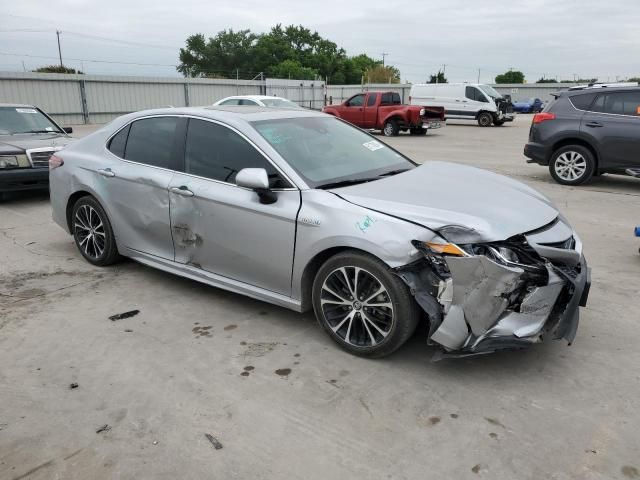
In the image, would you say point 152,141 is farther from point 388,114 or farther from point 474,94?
point 474,94

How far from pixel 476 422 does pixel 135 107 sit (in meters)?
29.1

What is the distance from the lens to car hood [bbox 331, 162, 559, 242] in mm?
3238

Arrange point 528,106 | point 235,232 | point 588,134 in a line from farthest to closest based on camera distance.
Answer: point 528,106 → point 588,134 → point 235,232

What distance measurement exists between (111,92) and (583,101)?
960 inches

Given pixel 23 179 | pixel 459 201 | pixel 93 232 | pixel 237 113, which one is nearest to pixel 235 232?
pixel 237 113

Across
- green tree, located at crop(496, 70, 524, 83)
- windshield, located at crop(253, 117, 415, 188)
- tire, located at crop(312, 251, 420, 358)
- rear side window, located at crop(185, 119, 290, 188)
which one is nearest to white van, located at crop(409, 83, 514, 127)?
windshield, located at crop(253, 117, 415, 188)

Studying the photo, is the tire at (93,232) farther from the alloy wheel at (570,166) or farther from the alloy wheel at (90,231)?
the alloy wheel at (570,166)

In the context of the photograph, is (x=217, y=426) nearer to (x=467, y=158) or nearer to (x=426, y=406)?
(x=426, y=406)

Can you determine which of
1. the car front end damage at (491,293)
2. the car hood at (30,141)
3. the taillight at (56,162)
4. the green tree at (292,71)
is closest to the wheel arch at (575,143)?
the car front end damage at (491,293)

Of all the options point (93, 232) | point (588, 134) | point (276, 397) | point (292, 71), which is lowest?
point (276, 397)

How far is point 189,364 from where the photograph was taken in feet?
11.4

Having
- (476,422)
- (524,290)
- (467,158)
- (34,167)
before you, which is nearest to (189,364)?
(476,422)

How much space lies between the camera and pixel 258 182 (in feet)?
11.9

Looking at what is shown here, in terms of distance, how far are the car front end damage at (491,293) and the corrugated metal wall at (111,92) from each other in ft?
69.5
